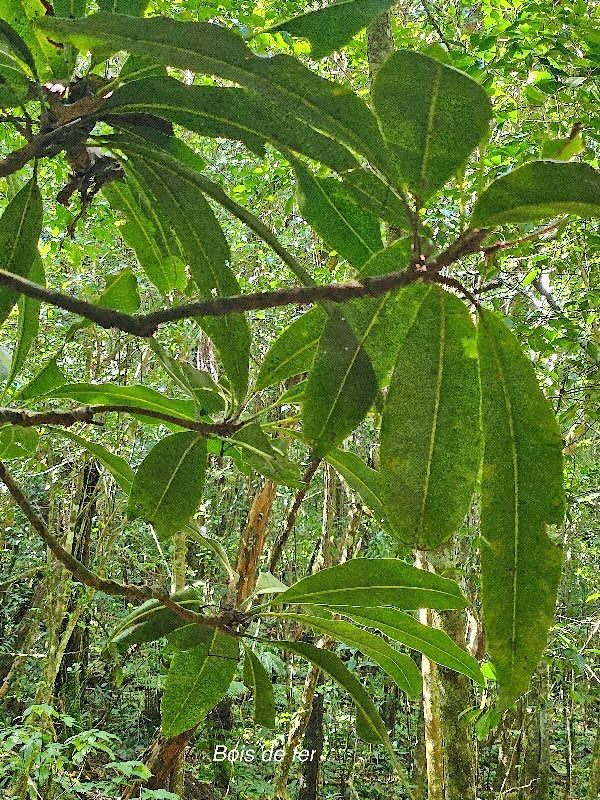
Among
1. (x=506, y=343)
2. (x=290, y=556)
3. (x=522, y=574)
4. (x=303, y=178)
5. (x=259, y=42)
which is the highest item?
(x=259, y=42)

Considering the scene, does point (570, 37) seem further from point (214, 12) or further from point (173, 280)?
point (173, 280)

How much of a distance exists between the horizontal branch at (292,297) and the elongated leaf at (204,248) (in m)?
0.15

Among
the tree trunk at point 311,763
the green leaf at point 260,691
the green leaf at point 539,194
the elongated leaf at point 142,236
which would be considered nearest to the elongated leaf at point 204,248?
the elongated leaf at point 142,236

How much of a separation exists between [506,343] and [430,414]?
0.06m

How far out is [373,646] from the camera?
0.69 meters

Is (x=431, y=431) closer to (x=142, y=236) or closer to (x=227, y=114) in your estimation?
(x=227, y=114)

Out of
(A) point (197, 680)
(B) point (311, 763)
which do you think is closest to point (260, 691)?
(A) point (197, 680)

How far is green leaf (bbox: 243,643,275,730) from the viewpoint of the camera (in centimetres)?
77

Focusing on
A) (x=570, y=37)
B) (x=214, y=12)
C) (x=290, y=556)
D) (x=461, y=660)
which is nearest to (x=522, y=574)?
(x=461, y=660)

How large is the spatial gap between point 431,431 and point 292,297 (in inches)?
5.1

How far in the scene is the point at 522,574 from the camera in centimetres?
39

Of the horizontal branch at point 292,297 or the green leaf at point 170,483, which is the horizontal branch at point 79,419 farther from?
the horizontal branch at point 292,297

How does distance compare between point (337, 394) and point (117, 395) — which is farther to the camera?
point (117, 395)

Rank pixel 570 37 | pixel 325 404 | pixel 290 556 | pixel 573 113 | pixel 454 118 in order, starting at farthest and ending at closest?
pixel 290 556, pixel 573 113, pixel 570 37, pixel 325 404, pixel 454 118
